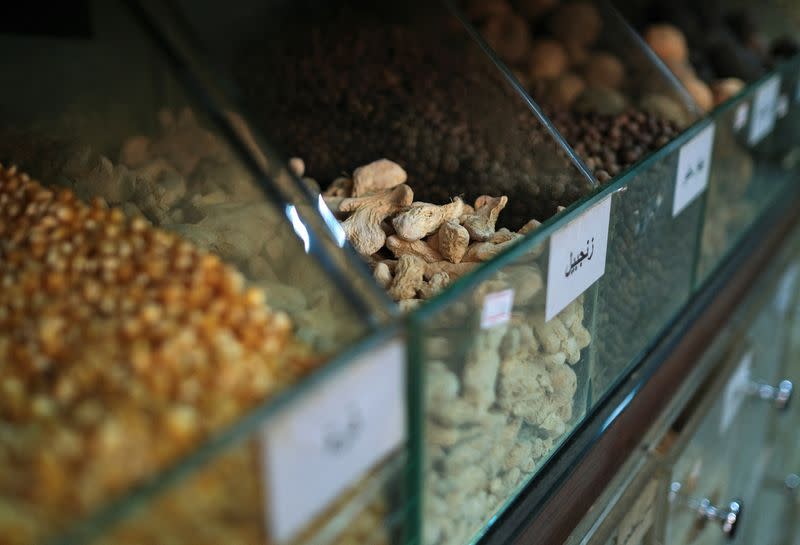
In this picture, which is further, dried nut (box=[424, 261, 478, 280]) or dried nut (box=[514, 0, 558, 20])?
dried nut (box=[514, 0, 558, 20])

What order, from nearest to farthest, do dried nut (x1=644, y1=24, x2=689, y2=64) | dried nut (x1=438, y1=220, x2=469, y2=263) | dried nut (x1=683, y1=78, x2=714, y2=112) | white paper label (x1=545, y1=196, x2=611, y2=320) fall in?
1. white paper label (x1=545, y1=196, x2=611, y2=320)
2. dried nut (x1=438, y1=220, x2=469, y2=263)
3. dried nut (x1=683, y1=78, x2=714, y2=112)
4. dried nut (x1=644, y1=24, x2=689, y2=64)

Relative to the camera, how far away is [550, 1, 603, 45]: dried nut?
148cm

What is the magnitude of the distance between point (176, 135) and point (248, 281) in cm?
18

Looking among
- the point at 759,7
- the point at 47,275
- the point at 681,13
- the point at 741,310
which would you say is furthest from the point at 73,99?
the point at 759,7

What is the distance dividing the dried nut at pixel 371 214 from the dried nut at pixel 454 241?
0.07 metres

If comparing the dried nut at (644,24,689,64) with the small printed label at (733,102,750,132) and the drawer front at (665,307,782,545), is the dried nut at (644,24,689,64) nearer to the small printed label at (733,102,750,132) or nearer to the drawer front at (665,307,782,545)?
the small printed label at (733,102,750,132)

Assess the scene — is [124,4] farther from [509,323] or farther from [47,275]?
[509,323]

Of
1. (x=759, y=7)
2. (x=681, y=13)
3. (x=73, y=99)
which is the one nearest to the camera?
(x=73, y=99)

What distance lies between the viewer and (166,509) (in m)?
0.39

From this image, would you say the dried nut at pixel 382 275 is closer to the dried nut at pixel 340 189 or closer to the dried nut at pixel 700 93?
the dried nut at pixel 340 189

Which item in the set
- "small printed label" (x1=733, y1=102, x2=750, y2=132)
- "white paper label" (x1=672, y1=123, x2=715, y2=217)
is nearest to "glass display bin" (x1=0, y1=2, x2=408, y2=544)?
"white paper label" (x1=672, y1=123, x2=715, y2=217)

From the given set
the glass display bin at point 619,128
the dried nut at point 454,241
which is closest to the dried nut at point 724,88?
the glass display bin at point 619,128

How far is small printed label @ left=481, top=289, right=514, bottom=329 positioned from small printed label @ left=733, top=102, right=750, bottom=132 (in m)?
0.73

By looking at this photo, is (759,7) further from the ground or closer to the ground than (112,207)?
closer to the ground
